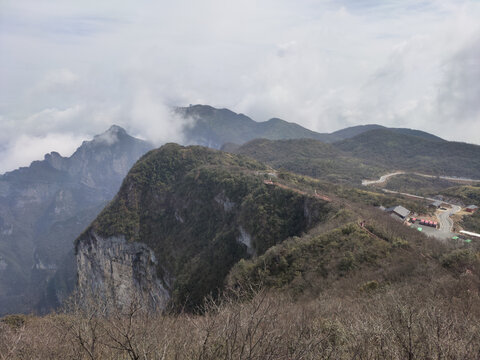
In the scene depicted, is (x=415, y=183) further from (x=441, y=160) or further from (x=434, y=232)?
(x=434, y=232)

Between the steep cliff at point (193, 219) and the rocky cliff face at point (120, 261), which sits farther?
the rocky cliff face at point (120, 261)

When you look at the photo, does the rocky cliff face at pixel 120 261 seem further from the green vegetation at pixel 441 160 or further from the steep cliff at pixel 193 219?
the green vegetation at pixel 441 160

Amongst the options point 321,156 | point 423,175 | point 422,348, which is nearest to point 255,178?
point 422,348

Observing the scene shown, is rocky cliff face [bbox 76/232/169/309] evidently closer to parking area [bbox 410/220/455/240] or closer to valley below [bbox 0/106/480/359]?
valley below [bbox 0/106/480/359]

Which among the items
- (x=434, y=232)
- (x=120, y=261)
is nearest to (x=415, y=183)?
(x=434, y=232)

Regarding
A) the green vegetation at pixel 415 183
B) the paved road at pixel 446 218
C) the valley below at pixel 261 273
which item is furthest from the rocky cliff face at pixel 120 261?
the green vegetation at pixel 415 183

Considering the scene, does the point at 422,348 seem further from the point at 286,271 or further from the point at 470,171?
the point at 470,171

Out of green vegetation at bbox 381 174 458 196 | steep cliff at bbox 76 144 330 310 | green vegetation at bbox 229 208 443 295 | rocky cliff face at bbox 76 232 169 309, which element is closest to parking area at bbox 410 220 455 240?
green vegetation at bbox 229 208 443 295

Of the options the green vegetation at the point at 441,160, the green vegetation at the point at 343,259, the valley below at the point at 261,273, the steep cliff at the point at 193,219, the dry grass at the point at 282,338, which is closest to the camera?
the dry grass at the point at 282,338
